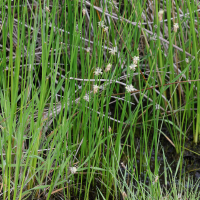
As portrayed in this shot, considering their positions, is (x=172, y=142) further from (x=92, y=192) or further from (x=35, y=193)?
(x=35, y=193)

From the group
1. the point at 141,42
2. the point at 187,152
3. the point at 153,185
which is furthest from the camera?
the point at 141,42

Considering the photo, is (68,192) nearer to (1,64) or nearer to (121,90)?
(1,64)

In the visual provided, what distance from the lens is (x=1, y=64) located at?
1.34 metres

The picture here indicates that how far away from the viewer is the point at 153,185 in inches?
43.2

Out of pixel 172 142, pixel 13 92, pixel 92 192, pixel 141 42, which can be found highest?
pixel 141 42

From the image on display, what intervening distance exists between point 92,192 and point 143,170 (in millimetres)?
322

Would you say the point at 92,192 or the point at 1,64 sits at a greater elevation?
the point at 1,64

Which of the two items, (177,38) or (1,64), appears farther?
(177,38)

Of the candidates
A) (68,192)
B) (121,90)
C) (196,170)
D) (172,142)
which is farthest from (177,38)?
(68,192)

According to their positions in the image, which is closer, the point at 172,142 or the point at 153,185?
the point at 153,185

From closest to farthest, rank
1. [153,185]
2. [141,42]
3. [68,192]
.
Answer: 1. [153,185]
2. [68,192]
3. [141,42]

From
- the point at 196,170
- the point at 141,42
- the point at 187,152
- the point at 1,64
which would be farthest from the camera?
the point at 141,42

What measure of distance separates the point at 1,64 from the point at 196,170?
47.0 inches

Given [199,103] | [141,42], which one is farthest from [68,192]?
[141,42]
